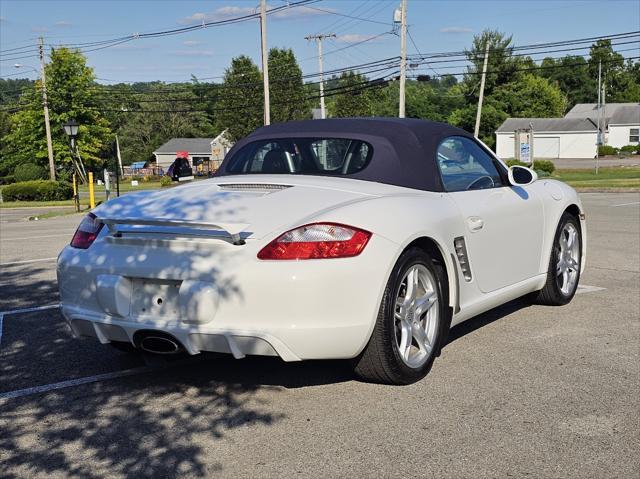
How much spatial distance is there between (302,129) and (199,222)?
164 centimetres

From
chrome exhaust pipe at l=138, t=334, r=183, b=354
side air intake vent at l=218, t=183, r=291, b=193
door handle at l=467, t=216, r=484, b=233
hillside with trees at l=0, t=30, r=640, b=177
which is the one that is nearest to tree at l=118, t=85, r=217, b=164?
hillside with trees at l=0, t=30, r=640, b=177

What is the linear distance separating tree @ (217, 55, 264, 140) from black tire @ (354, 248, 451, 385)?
70770 mm

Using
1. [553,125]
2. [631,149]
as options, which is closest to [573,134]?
[553,125]

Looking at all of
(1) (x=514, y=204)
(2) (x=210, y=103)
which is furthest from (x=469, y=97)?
(1) (x=514, y=204)

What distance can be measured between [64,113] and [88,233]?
6017 centimetres

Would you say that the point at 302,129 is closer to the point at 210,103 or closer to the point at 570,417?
the point at 570,417

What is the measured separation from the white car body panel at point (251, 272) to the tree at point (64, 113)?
58799mm

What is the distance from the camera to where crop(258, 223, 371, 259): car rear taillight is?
11.8 feet

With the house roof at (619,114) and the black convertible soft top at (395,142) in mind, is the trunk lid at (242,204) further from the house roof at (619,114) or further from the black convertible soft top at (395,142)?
the house roof at (619,114)

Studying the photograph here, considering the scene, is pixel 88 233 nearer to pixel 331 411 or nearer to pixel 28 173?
pixel 331 411

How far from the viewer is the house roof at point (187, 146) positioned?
93.9 m

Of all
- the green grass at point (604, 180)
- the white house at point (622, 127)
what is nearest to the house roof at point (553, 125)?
the white house at point (622, 127)

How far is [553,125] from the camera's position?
3135 inches

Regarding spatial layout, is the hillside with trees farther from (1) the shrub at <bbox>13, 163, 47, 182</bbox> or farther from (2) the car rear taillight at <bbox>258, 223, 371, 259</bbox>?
(2) the car rear taillight at <bbox>258, 223, 371, 259</bbox>
